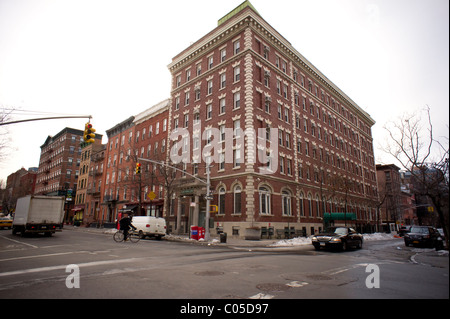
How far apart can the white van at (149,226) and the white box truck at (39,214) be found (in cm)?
685

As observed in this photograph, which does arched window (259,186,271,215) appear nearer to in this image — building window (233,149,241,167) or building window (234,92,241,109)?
building window (233,149,241,167)

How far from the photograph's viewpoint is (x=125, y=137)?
49.8 meters

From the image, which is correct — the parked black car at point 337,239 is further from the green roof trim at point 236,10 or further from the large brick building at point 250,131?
the green roof trim at point 236,10

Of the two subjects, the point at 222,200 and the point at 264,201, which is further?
the point at 222,200

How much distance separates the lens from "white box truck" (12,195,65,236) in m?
22.8

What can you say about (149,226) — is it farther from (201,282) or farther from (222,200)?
(201,282)

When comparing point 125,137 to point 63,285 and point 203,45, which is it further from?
point 63,285

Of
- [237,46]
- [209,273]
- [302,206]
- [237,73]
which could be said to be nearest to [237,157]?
[237,73]

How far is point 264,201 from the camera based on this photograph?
2789 centimetres

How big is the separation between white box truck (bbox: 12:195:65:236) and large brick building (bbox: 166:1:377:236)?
11.9 metres

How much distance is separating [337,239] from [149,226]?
1510 cm

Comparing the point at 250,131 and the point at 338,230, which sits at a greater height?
the point at 250,131

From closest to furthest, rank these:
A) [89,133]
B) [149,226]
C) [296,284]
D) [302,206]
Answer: [296,284]
[89,133]
[149,226]
[302,206]
